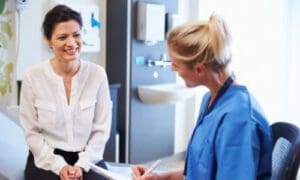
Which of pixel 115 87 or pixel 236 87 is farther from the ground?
pixel 236 87

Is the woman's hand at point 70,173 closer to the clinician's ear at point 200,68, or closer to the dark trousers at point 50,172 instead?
the dark trousers at point 50,172

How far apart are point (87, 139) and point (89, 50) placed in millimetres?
1388

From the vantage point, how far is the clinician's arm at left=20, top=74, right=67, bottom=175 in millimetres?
1716

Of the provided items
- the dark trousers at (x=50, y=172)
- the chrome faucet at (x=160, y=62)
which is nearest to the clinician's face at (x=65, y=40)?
the dark trousers at (x=50, y=172)

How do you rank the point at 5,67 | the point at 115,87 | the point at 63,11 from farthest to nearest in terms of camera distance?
the point at 115,87, the point at 5,67, the point at 63,11

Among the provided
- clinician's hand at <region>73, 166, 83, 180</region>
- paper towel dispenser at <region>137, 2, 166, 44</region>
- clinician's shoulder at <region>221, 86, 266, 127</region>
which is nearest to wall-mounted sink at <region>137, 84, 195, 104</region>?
paper towel dispenser at <region>137, 2, 166, 44</region>

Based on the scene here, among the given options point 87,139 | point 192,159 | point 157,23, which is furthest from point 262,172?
point 157,23

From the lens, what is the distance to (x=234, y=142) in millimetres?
1057

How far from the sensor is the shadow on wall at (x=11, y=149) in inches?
72.1

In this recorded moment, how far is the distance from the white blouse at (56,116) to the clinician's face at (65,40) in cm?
9

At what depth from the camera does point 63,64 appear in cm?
184

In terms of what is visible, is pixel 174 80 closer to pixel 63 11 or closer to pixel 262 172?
pixel 63 11

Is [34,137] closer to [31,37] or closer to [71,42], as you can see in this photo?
[71,42]

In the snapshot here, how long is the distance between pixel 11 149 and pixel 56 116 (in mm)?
495
